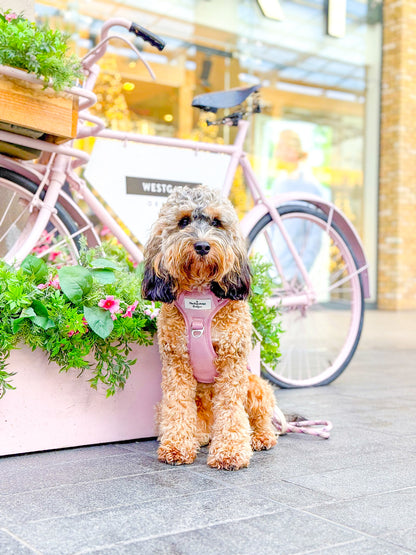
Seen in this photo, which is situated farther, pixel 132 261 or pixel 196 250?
pixel 132 261

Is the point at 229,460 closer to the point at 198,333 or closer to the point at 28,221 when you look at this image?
the point at 198,333

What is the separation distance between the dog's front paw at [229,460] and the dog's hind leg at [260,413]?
0.95 ft

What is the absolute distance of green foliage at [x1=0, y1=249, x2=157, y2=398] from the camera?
2746 mm

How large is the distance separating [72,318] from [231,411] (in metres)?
0.70

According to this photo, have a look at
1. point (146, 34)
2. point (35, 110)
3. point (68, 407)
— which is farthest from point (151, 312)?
point (146, 34)

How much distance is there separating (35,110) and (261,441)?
1.68 meters

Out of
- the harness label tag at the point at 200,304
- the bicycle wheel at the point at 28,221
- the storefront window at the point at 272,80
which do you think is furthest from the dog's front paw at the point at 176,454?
the storefront window at the point at 272,80

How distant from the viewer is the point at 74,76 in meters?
3.11

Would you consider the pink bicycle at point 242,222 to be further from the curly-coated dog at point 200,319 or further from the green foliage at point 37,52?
the curly-coated dog at point 200,319

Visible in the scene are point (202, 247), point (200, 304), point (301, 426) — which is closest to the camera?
point (202, 247)

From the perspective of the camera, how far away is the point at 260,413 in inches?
116

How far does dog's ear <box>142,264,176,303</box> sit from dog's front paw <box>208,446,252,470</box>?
1.95ft

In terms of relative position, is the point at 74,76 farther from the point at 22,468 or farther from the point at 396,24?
the point at 396,24

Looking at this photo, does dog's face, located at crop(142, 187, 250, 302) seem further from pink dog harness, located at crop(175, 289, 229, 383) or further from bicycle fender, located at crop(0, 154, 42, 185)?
bicycle fender, located at crop(0, 154, 42, 185)
